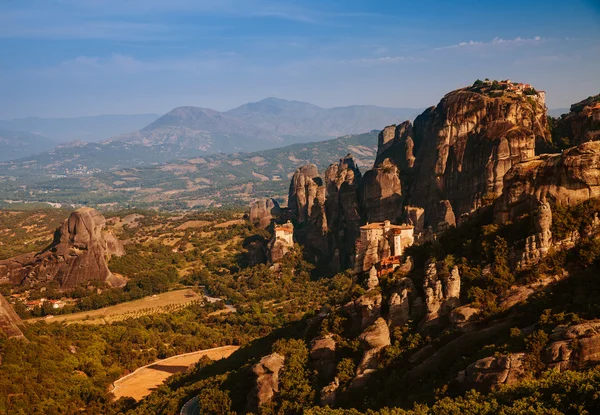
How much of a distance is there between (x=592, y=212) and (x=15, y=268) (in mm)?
74958

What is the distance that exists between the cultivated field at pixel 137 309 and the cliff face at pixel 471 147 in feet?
97.9

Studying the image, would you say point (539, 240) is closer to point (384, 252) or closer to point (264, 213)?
point (384, 252)

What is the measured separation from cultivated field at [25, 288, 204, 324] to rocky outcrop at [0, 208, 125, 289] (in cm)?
738

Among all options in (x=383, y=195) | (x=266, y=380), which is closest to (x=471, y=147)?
(x=383, y=195)

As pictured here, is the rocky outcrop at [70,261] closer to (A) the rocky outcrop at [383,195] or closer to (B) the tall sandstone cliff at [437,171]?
(B) the tall sandstone cliff at [437,171]

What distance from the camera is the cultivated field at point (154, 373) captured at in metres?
52.5

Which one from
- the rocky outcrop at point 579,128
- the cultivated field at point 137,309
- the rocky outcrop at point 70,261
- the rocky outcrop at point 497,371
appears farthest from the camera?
the rocky outcrop at point 70,261

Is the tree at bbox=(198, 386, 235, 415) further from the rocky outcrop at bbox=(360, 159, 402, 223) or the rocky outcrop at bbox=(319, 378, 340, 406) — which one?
the rocky outcrop at bbox=(360, 159, 402, 223)

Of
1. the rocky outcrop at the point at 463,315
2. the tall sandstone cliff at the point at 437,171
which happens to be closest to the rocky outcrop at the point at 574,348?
the rocky outcrop at the point at 463,315

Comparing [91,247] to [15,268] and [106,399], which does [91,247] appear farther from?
[106,399]

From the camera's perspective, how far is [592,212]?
30078 mm

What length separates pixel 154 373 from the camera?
57.0 meters

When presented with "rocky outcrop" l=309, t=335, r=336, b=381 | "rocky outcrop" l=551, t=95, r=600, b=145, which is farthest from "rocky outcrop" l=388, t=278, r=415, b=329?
"rocky outcrop" l=551, t=95, r=600, b=145

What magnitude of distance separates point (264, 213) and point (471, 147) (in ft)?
150
